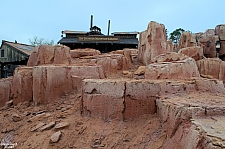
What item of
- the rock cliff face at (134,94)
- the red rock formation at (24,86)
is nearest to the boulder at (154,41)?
the rock cliff face at (134,94)

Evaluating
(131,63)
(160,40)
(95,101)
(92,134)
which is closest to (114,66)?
(131,63)

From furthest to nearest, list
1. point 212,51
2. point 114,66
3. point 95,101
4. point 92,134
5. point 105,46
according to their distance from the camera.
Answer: point 105,46 < point 212,51 < point 114,66 < point 95,101 < point 92,134

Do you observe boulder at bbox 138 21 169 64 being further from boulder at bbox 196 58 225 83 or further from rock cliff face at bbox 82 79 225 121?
rock cliff face at bbox 82 79 225 121

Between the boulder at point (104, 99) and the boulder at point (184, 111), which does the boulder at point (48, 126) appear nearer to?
the boulder at point (104, 99)

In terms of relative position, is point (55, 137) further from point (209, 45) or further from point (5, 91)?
point (209, 45)

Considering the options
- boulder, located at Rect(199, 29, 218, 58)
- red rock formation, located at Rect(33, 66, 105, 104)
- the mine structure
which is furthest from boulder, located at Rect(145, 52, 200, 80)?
the mine structure

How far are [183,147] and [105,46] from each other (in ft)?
41.4

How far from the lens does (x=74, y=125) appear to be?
3.80m

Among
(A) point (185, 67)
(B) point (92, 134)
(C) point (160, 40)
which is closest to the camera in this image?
(B) point (92, 134)

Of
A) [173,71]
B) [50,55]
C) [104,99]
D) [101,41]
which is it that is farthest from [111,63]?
[101,41]

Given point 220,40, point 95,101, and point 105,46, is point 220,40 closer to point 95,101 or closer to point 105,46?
point 105,46

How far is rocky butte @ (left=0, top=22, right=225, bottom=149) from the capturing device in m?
2.54

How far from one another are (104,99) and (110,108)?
0.20 m

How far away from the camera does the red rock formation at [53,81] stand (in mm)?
4914
